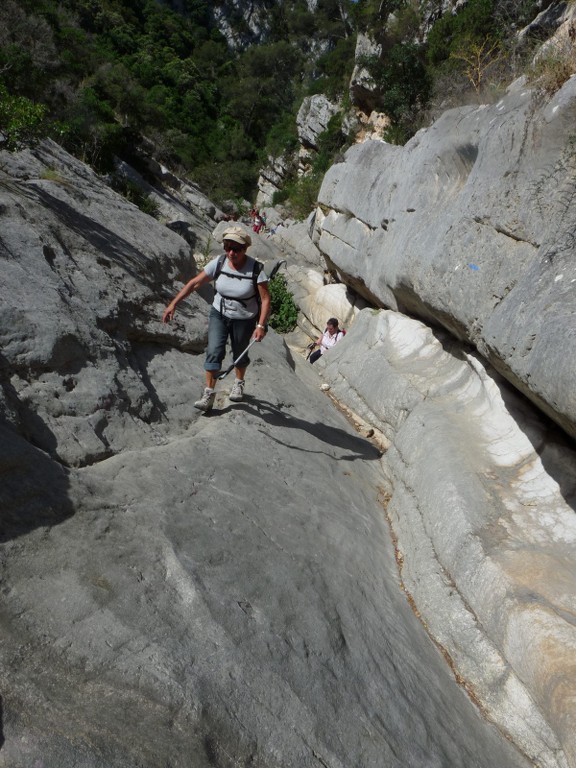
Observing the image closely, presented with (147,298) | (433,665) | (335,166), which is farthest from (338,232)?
(433,665)

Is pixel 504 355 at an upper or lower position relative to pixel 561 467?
upper

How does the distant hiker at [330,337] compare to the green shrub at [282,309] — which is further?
the green shrub at [282,309]

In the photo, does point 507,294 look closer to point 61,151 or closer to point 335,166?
point 61,151

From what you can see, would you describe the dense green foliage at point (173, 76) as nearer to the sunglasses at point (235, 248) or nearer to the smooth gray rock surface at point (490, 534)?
the sunglasses at point (235, 248)

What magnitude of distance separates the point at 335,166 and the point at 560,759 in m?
13.6

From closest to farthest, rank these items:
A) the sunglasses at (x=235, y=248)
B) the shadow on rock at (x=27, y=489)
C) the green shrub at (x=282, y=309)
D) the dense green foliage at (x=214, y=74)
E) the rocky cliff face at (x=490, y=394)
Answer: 1. the shadow on rock at (x=27, y=489)
2. the rocky cliff face at (x=490, y=394)
3. the sunglasses at (x=235, y=248)
4. the green shrub at (x=282, y=309)
5. the dense green foliage at (x=214, y=74)

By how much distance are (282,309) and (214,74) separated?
2274 inches

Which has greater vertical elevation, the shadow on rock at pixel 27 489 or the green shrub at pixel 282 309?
the shadow on rock at pixel 27 489

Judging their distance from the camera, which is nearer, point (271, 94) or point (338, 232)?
point (338, 232)

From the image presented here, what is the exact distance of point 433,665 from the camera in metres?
3.75

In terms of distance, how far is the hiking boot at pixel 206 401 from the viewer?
543 cm

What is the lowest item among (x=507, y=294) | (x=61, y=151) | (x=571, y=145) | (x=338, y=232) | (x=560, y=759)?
(x=61, y=151)

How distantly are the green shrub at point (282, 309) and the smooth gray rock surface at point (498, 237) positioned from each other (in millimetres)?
5062

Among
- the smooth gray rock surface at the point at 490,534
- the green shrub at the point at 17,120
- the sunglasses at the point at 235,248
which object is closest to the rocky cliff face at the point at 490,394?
the smooth gray rock surface at the point at 490,534
